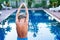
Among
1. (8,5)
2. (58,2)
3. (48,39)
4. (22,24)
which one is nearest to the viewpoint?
(22,24)

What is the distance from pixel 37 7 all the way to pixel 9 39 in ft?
39.0

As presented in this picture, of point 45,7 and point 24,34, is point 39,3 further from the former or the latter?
point 24,34

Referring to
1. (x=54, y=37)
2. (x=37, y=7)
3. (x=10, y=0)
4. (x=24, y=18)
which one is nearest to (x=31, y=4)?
(x=37, y=7)

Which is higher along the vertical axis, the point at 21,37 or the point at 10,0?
the point at 21,37

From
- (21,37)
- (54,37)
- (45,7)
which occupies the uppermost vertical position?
(21,37)

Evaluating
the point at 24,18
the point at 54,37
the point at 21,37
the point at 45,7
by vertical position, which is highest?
the point at 24,18

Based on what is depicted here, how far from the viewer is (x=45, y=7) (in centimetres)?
1717

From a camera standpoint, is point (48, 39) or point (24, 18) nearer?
point (24, 18)

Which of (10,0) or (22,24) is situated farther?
(10,0)

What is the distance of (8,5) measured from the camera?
1692 centimetres

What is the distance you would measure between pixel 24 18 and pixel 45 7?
13721 mm

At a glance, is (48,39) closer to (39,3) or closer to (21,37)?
(21,37)

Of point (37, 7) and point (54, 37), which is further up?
point (54, 37)

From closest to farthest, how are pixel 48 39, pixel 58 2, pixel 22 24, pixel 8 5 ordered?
pixel 22 24
pixel 48 39
pixel 58 2
pixel 8 5
